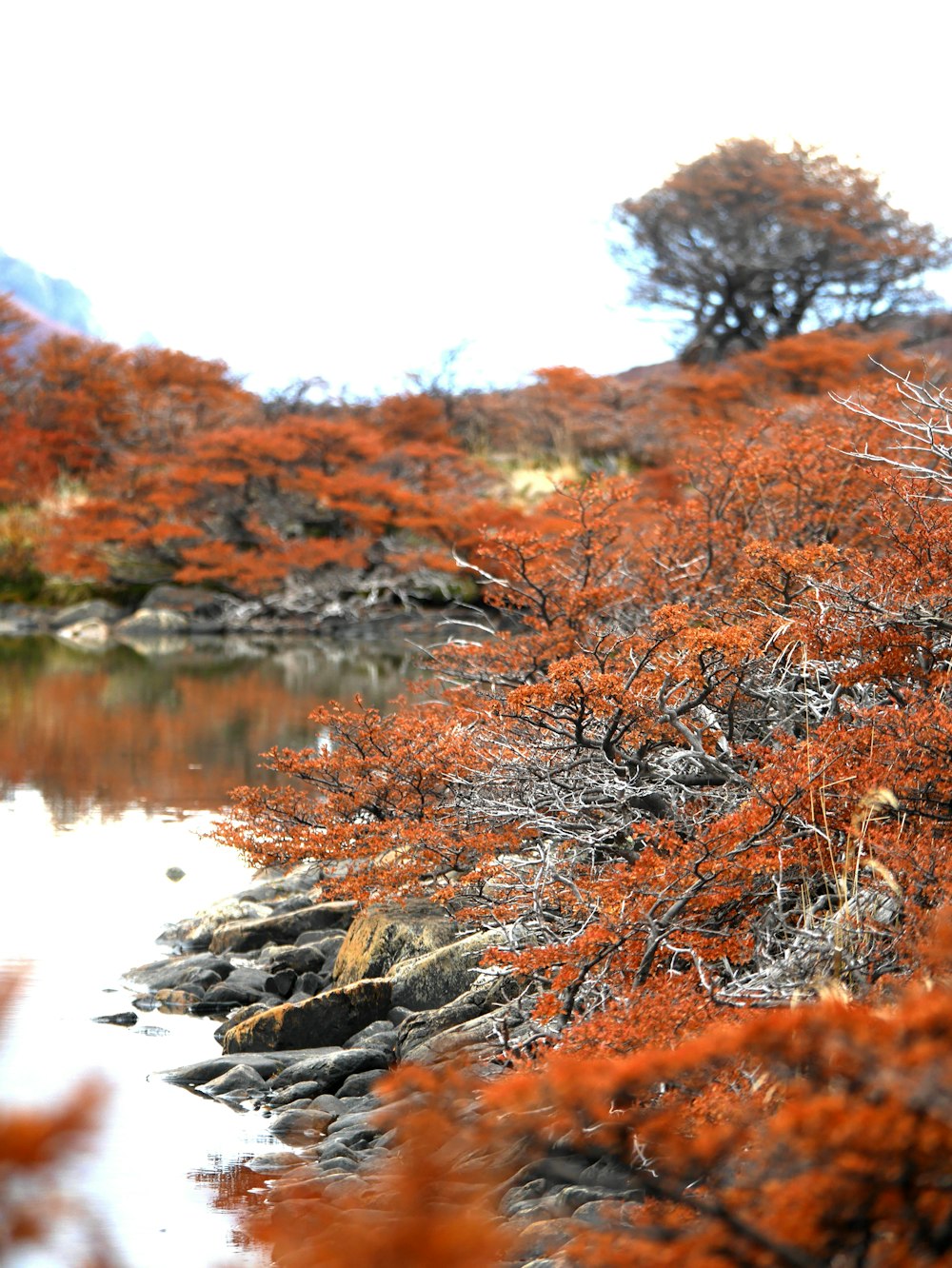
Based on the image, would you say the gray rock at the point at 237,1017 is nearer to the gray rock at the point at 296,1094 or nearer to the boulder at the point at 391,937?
the boulder at the point at 391,937

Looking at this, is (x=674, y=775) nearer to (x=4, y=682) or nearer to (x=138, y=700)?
(x=138, y=700)

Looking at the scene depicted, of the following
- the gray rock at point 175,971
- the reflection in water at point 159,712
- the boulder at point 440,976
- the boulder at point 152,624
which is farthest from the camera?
the boulder at point 152,624

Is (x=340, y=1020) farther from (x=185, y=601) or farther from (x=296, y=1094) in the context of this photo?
(x=185, y=601)

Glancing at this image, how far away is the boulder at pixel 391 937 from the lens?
643 cm

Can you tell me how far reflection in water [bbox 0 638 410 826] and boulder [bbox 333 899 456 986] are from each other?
4.67 metres

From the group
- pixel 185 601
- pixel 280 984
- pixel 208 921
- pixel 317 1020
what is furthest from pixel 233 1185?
pixel 185 601

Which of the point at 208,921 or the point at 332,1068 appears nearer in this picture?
the point at 332,1068

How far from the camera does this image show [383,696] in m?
16.8

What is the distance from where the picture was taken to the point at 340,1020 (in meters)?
6.05

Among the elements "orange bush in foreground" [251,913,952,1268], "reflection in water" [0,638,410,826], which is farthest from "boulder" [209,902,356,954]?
"orange bush in foreground" [251,913,952,1268]

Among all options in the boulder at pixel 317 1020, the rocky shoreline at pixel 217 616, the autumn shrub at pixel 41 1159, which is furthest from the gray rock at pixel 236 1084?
the rocky shoreline at pixel 217 616

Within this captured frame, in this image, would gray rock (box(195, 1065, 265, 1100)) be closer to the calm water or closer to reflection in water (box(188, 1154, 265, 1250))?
the calm water

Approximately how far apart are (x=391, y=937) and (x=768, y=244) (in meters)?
33.0

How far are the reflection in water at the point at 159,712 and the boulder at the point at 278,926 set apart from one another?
3140 millimetres
